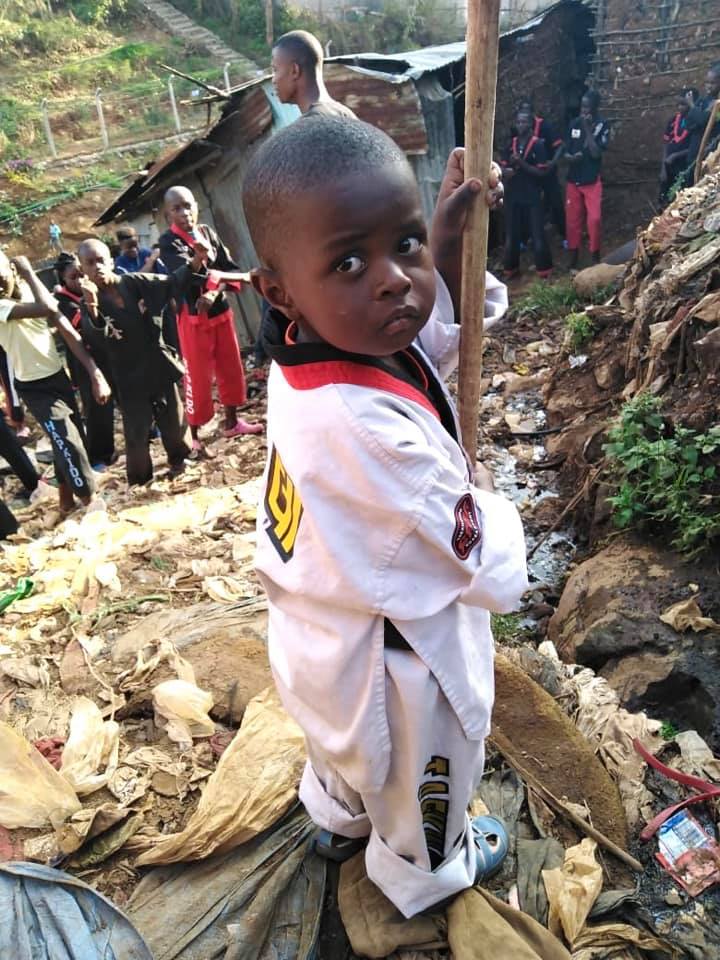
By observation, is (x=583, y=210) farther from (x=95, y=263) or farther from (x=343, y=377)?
(x=343, y=377)

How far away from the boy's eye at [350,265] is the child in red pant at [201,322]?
4543mm

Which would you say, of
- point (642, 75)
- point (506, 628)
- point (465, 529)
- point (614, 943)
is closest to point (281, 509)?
point (465, 529)

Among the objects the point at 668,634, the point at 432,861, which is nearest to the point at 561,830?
the point at 432,861

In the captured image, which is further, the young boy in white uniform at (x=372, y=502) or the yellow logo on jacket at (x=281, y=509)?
the yellow logo on jacket at (x=281, y=509)

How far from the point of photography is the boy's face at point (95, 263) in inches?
195

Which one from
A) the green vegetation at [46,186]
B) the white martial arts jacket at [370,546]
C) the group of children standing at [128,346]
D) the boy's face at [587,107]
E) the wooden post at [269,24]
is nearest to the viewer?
the white martial arts jacket at [370,546]

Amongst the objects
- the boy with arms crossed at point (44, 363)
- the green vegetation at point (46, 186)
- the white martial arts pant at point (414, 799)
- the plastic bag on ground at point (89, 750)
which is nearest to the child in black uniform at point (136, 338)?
the boy with arms crossed at point (44, 363)

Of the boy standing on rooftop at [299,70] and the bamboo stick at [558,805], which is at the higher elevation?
the boy standing on rooftop at [299,70]

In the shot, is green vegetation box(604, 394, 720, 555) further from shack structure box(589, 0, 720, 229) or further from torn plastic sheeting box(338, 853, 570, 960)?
shack structure box(589, 0, 720, 229)

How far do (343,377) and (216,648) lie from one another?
1.99 meters

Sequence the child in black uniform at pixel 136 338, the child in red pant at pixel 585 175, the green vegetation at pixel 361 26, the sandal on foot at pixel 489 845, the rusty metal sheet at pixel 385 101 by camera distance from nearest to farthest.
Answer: the sandal on foot at pixel 489 845 < the child in black uniform at pixel 136 338 < the rusty metal sheet at pixel 385 101 < the child in red pant at pixel 585 175 < the green vegetation at pixel 361 26

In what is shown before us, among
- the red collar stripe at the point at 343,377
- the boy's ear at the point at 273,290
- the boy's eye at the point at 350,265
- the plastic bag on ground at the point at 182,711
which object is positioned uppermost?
the boy's eye at the point at 350,265

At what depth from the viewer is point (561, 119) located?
12266mm

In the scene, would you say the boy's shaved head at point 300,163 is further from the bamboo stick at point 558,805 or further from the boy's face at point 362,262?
the bamboo stick at point 558,805
